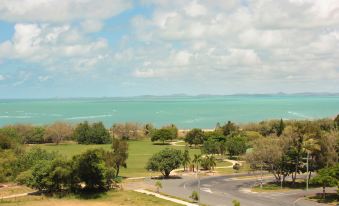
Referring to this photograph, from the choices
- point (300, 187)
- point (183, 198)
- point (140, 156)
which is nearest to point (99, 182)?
point (183, 198)

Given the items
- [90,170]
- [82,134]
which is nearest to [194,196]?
[90,170]

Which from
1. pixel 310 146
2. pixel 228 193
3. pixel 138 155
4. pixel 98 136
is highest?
pixel 310 146

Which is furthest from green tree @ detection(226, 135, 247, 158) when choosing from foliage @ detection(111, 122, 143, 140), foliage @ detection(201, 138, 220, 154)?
foliage @ detection(111, 122, 143, 140)

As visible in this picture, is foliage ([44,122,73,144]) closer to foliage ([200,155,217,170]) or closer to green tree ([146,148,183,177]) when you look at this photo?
foliage ([200,155,217,170])

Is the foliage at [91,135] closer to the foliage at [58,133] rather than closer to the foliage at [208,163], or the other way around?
the foliage at [58,133]

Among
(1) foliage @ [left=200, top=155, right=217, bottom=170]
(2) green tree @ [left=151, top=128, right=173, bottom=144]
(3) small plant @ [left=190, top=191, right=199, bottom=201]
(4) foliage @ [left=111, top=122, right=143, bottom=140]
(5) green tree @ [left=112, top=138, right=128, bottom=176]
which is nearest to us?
(3) small plant @ [left=190, top=191, right=199, bottom=201]

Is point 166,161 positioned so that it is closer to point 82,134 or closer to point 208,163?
point 208,163
